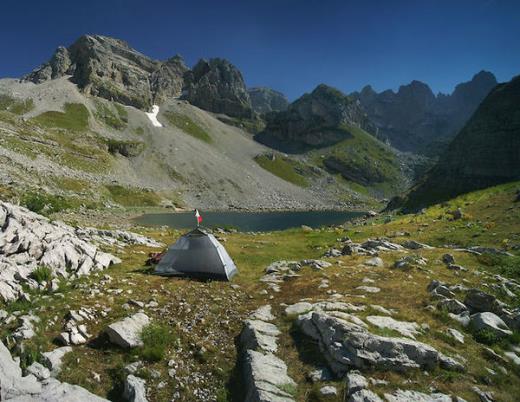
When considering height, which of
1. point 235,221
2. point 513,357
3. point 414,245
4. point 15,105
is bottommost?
point 235,221

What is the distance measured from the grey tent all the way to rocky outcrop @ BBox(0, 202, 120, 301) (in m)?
3.58

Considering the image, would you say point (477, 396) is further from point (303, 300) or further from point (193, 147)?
point (193, 147)

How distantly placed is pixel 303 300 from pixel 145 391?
8.21 meters

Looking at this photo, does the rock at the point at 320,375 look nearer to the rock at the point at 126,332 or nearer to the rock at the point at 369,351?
the rock at the point at 369,351

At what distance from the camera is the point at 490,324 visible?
1306 cm

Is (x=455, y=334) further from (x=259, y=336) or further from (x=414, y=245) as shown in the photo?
(x=414, y=245)

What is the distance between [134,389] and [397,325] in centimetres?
915

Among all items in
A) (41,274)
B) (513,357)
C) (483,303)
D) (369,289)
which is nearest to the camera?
(513,357)

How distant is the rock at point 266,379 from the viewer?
9.70 metres

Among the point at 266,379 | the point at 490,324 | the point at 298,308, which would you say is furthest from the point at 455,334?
the point at 266,379

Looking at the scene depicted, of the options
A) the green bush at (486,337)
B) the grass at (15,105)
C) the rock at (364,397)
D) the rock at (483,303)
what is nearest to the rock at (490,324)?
the green bush at (486,337)

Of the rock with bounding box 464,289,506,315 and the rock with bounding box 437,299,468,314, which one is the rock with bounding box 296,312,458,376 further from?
the rock with bounding box 464,289,506,315

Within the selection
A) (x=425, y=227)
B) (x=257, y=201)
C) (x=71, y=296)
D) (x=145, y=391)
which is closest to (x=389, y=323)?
(x=145, y=391)

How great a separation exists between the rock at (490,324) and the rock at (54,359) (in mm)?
14370
